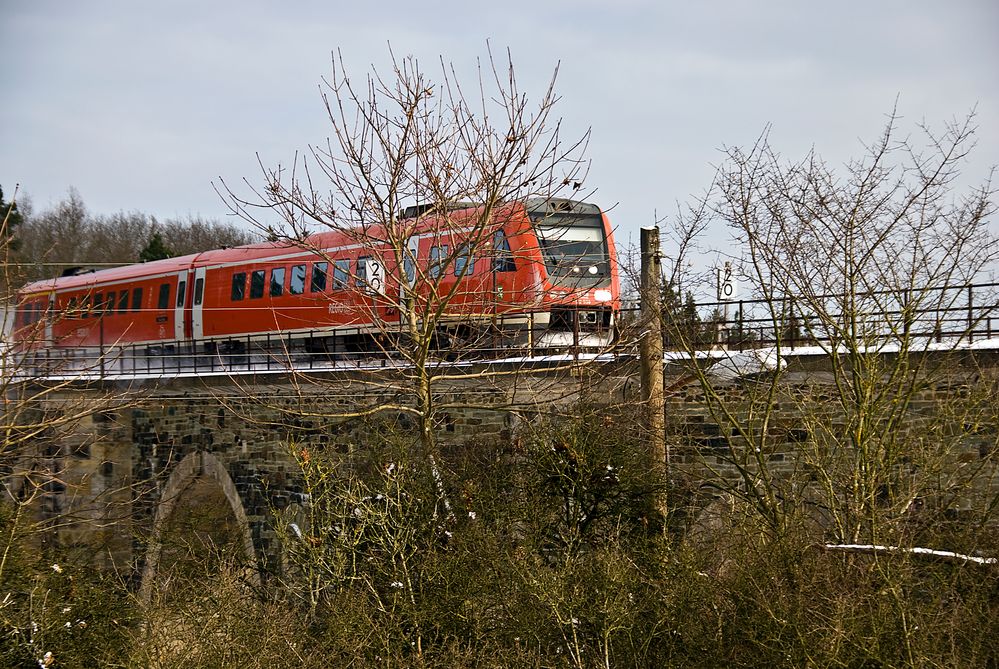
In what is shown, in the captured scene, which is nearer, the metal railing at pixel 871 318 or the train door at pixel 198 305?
the metal railing at pixel 871 318

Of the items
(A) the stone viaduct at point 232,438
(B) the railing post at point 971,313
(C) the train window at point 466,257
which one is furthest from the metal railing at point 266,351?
(B) the railing post at point 971,313

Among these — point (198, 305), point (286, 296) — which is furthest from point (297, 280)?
point (198, 305)

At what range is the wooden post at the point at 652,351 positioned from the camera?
8.95 meters

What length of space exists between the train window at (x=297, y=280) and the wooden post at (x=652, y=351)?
25.2 ft

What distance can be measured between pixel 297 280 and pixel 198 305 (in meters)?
3.04

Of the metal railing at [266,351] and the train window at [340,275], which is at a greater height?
the train window at [340,275]

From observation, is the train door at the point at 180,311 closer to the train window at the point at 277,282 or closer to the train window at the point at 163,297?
the train window at the point at 163,297

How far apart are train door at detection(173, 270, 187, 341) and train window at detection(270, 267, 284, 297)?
108 inches

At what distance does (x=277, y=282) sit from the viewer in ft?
52.7

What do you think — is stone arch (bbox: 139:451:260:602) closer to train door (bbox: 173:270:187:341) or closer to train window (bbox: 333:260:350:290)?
train window (bbox: 333:260:350:290)

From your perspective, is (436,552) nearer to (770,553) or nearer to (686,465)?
(770,553)

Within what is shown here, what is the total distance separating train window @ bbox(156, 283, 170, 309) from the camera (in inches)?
727

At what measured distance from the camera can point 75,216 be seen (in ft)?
202

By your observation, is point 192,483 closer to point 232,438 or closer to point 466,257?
point 232,438
